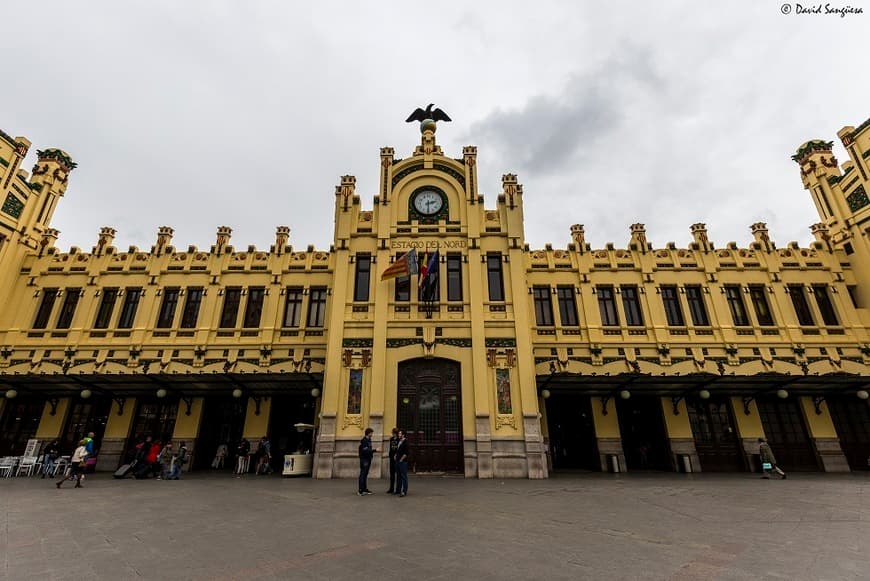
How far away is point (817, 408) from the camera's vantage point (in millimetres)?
21828

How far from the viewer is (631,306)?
2372 centimetres

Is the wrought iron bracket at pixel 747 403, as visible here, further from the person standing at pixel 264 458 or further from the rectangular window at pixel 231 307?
the rectangular window at pixel 231 307

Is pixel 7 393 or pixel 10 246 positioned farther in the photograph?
pixel 10 246

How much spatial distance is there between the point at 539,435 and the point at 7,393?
27047 mm

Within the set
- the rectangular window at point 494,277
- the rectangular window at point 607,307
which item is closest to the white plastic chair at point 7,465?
the rectangular window at point 494,277

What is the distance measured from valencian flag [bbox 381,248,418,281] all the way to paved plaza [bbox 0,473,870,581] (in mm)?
9772

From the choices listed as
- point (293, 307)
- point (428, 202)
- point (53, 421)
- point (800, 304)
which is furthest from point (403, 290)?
point (800, 304)

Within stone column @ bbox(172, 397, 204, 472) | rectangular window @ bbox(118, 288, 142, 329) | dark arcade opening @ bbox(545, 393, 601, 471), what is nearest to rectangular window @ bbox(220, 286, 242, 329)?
stone column @ bbox(172, 397, 204, 472)

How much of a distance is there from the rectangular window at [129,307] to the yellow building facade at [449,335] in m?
0.09

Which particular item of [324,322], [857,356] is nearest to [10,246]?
[324,322]

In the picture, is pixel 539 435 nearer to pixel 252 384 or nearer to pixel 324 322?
pixel 324 322

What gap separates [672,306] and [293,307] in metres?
22.3

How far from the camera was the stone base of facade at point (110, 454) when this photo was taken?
70.4 feet

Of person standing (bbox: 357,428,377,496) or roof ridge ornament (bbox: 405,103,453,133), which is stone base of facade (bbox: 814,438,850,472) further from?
roof ridge ornament (bbox: 405,103,453,133)
